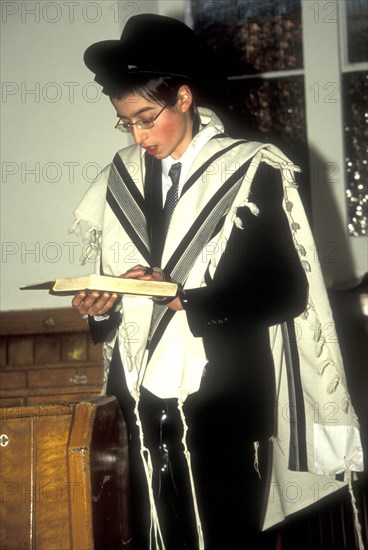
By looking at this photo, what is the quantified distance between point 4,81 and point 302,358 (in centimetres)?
179

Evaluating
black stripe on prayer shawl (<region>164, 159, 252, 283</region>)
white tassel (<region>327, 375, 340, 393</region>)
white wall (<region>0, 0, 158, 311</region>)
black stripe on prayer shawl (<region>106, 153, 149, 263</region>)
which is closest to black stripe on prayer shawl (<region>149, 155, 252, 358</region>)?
black stripe on prayer shawl (<region>164, 159, 252, 283</region>)

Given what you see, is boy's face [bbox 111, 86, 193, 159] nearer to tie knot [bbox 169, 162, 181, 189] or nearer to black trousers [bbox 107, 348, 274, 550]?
tie knot [bbox 169, 162, 181, 189]

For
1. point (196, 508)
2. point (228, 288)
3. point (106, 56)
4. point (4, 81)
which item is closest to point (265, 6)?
point (4, 81)

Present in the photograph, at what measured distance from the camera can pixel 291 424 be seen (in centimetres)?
212

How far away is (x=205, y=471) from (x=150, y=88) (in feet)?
2.92

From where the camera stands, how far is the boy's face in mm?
1900

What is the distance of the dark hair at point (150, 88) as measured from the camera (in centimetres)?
189

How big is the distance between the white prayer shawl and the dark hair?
0.53 ft

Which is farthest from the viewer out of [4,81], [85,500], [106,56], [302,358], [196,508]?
[4,81]

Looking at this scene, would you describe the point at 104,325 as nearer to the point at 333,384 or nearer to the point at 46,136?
the point at 333,384

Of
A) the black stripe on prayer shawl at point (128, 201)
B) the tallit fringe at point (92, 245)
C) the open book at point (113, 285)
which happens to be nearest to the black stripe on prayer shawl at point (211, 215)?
the black stripe on prayer shawl at point (128, 201)

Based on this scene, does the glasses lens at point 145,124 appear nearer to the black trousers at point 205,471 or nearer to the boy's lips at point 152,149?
the boy's lips at point 152,149

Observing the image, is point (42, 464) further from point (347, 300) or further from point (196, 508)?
point (347, 300)

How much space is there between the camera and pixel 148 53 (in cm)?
188
